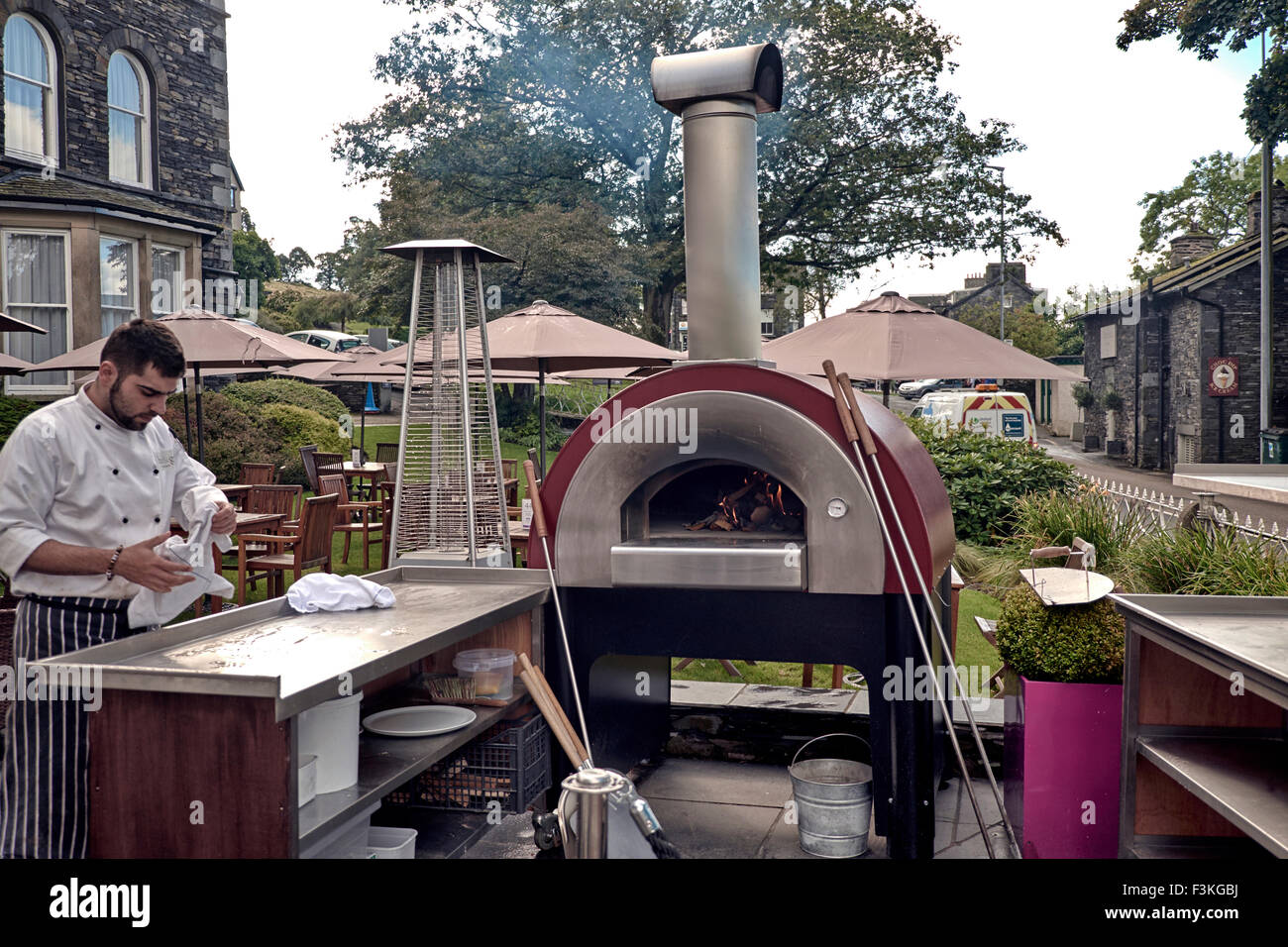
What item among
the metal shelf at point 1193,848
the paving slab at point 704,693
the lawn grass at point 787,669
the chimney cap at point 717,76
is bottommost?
the lawn grass at point 787,669

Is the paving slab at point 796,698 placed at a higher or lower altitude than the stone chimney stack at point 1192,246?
lower

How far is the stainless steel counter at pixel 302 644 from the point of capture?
2795 mm

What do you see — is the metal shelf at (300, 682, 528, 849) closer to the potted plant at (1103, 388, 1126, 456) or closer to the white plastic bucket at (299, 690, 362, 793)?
the white plastic bucket at (299, 690, 362, 793)

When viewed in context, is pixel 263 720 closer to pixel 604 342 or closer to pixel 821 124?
pixel 604 342

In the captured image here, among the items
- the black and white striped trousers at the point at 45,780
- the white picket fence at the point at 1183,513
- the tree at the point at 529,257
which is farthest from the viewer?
the tree at the point at 529,257

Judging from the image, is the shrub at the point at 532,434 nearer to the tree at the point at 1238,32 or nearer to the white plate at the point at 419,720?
the tree at the point at 1238,32

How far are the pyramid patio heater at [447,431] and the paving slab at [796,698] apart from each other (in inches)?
66.4

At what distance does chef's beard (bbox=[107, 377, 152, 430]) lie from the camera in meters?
3.65

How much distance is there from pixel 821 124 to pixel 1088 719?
22696 millimetres

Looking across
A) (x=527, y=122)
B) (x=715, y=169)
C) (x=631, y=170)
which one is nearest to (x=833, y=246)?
(x=631, y=170)

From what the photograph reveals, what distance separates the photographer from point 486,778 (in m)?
4.28

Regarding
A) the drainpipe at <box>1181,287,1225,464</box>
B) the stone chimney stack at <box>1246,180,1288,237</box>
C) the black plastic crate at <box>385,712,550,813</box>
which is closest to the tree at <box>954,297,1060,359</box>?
the stone chimney stack at <box>1246,180,1288,237</box>

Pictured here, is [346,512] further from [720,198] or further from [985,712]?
[985,712]

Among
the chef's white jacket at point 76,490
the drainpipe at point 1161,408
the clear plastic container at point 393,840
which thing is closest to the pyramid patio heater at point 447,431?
the chef's white jacket at point 76,490
